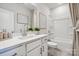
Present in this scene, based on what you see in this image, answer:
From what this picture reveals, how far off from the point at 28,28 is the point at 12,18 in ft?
0.90

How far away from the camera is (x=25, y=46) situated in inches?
59.4

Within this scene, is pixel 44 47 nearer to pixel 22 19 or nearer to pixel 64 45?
pixel 64 45

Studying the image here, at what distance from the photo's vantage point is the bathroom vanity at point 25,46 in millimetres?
1356

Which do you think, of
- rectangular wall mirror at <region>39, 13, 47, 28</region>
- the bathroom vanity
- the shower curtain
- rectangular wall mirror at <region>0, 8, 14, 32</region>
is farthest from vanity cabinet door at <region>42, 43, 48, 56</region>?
rectangular wall mirror at <region>0, 8, 14, 32</region>

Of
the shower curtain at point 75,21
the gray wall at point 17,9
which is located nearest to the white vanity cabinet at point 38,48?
the gray wall at point 17,9

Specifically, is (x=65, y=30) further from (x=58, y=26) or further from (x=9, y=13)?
(x=9, y=13)

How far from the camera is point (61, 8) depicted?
5.24ft

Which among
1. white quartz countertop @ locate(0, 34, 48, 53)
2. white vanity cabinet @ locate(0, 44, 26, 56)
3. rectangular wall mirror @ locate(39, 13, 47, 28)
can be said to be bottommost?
white vanity cabinet @ locate(0, 44, 26, 56)

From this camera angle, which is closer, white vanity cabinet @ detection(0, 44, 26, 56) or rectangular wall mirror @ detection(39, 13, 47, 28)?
white vanity cabinet @ detection(0, 44, 26, 56)

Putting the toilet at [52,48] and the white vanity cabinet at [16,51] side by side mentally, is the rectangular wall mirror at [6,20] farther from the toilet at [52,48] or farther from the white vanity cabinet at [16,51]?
the toilet at [52,48]

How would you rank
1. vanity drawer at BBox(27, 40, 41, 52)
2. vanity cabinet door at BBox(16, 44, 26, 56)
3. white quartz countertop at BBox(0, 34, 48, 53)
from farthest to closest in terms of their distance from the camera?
vanity drawer at BBox(27, 40, 41, 52) < vanity cabinet door at BBox(16, 44, 26, 56) < white quartz countertop at BBox(0, 34, 48, 53)

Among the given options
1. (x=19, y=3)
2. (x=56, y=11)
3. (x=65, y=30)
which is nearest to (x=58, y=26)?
(x=65, y=30)

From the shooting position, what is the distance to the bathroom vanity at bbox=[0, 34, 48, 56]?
4.45 ft

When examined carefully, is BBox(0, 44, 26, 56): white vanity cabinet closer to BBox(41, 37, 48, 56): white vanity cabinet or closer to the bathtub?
BBox(41, 37, 48, 56): white vanity cabinet
